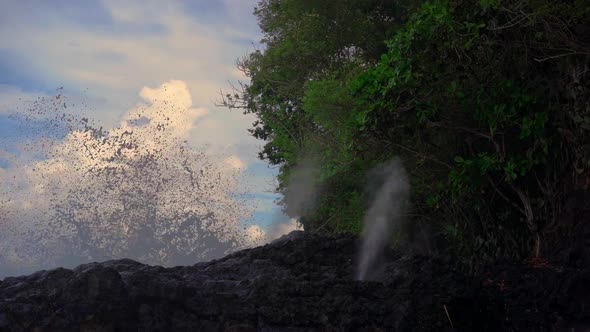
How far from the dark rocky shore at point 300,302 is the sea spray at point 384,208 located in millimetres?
5011

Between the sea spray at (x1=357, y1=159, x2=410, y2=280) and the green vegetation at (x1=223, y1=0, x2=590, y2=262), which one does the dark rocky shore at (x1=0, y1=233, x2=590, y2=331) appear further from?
the sea spray at (x1=357, y1=159, x2=410, y2=280)

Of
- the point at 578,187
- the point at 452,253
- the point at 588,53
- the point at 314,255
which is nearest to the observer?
the point at 588,53

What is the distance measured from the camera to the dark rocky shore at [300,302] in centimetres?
1477

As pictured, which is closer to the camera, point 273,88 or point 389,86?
point 389,86

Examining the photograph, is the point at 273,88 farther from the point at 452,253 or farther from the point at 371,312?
the point at 371,312

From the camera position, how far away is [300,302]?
50.9ft

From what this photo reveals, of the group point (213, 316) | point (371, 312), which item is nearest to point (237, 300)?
point (213, 316)

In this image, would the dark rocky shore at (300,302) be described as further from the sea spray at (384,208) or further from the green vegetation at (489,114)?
the sea spray at (384,208)

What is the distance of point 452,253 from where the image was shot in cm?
2270

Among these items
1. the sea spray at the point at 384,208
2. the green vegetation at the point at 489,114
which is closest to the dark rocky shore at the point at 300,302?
the green vegetation at the point at 489,114

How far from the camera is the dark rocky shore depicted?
1477 cm

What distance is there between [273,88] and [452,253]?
1289 cm

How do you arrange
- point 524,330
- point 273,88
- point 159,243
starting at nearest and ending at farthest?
point 524,330
point 273,88
point 159,243

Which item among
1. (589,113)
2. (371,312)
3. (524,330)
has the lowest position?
(524,330)
